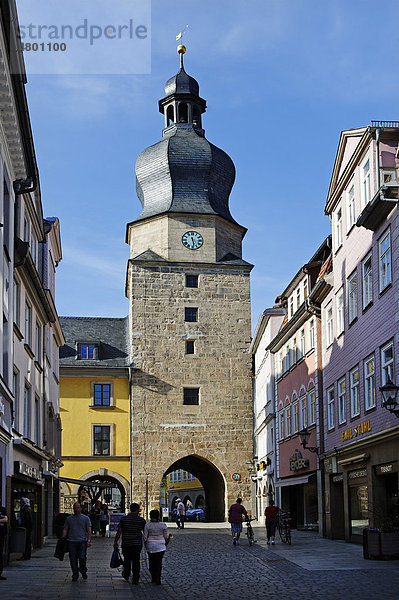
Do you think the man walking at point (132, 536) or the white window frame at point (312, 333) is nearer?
the man walking at point (132, 536)

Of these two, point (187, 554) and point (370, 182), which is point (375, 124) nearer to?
point (370, 182)

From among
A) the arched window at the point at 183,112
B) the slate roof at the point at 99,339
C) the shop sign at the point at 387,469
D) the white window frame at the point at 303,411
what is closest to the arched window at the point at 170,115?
the arched window at the point at 183,112

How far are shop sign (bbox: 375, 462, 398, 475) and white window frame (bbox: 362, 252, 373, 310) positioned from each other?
3.82 m

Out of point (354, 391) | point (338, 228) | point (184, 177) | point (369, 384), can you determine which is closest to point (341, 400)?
point (354, 391)

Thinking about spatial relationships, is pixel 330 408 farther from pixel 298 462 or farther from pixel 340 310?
pixel 298 462

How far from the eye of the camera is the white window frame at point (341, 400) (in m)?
25.5

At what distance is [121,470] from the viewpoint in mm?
48656

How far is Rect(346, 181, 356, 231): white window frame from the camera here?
2447cm

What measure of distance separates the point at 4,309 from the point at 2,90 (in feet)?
14.3

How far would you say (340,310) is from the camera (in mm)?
26203

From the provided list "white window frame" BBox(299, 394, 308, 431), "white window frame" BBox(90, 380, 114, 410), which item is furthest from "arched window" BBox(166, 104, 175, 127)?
"white window frame" BBox(299, 394, 308, 431)

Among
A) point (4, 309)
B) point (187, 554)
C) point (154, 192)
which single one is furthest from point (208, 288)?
point (4, 309)

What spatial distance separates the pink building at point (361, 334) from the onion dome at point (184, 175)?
25.1 meters

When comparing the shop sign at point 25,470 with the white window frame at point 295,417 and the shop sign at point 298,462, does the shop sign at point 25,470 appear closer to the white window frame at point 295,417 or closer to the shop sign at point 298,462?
the shop sign at point 298,462
